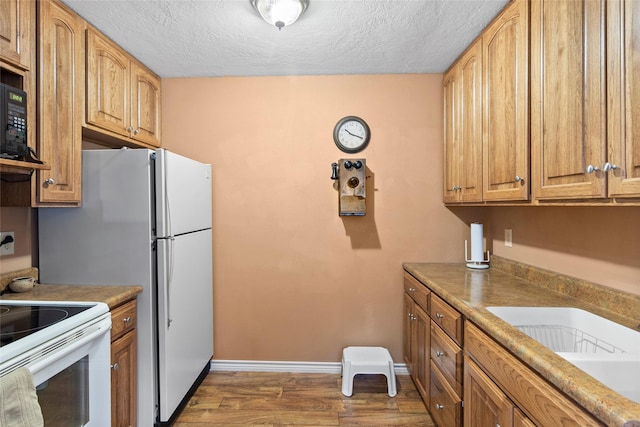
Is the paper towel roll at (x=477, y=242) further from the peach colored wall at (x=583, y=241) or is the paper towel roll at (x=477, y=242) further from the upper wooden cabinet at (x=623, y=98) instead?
the upper wooden cabinet at (x=623, y=98)

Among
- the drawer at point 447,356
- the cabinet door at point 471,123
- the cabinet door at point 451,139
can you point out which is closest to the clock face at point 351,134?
the cabinet door at point 451,139

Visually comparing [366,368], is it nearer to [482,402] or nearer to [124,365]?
[482,402]

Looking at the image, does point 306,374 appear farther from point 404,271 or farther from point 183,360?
point 404,271

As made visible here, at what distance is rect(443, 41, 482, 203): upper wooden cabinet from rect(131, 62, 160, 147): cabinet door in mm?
2302

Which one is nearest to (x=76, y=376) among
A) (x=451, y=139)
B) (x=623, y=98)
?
(x=623, y=98)

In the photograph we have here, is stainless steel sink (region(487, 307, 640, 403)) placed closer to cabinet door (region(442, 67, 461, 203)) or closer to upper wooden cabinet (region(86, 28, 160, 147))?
cabinet door (region(442, 67, 461, 203))

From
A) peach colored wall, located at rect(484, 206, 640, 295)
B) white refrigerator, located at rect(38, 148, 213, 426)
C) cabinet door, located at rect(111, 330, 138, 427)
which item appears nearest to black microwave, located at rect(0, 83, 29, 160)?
white refrigerator, located at rect(38, 148, 213, 426)

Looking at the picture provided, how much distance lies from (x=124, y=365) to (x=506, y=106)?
242 cm

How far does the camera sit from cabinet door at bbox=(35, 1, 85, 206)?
1523 millimetres

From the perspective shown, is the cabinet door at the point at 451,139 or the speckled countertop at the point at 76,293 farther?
the cabinet door at the point at 451,139

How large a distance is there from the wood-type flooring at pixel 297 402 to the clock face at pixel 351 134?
183cm

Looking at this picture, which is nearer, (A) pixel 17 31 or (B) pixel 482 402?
(B) pixel 482 402

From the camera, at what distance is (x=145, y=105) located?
7.73 feet

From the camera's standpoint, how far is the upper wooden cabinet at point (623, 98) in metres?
0.97
